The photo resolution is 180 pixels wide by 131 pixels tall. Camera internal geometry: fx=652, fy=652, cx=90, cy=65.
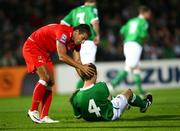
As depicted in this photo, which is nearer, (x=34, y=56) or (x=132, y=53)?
(x=34, y=56)

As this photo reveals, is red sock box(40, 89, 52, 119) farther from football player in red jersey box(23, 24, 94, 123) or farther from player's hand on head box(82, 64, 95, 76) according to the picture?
player's hand on head box(82, 64, 95, 76)

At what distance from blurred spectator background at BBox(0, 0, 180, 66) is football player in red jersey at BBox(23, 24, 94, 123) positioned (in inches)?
396

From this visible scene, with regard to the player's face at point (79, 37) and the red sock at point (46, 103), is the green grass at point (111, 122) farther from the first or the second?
the player's face at point (79, 37)

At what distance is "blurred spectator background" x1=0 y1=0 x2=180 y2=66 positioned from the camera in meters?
21.9

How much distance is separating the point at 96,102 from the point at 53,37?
1.37 metres

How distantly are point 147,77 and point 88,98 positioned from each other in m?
10.9

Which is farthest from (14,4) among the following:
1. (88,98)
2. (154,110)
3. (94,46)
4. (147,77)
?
(88,98)

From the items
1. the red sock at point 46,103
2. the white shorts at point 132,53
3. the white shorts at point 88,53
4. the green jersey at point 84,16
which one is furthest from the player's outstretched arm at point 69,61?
the white shorts at point 132,53

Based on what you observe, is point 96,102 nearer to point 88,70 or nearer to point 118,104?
point 118,104

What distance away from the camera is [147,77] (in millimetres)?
21125

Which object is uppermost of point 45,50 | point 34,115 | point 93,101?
point 45,50

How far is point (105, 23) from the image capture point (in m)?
23.6

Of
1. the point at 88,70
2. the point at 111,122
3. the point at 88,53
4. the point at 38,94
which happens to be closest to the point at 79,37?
the point at 88,70

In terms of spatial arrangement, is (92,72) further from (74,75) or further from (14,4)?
(14,4)
